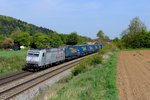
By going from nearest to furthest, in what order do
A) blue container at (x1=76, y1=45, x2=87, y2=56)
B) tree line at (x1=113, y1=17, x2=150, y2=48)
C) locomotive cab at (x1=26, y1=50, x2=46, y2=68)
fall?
1. locomotive cab at (x1=26, y1=50, x2=46, y2=68)
2. blue container at (x1=76, y1=45, x2=87, y2=56)
3. tree line at (x1=113, y1=17, x2=150, y2=48)

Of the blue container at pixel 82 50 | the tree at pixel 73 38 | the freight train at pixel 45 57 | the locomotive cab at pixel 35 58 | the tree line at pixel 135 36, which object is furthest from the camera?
the tree at pixel 73 38

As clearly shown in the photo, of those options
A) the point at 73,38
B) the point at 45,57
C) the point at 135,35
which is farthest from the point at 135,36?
the point at 45,57

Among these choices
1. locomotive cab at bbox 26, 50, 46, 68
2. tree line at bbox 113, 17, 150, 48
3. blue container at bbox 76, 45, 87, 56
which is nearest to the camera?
locomotive cab at bbox 26, 50, 46, 68

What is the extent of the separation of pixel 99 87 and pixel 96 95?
10.0 ft

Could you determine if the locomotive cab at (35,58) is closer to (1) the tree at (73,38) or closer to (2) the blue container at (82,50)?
(2) the blue container at (82,50)

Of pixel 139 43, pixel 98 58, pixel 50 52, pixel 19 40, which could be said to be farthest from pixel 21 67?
pixel 19 40

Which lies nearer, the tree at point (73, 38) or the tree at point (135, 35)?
the tree at point (135, 35)

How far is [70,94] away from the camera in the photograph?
663 inches

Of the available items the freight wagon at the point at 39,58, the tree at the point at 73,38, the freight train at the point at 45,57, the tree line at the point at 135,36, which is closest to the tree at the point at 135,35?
the tree line at the point at 135,36

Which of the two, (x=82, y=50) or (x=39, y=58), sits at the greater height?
(x=82, y=50)

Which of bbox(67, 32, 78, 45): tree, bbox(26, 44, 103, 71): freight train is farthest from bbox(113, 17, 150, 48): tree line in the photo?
bbox(26, 44, 103, 71): freight train

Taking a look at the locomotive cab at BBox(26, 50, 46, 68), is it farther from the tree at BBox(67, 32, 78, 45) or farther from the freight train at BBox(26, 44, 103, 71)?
the tree at BBox(67, 32, 78, 45)

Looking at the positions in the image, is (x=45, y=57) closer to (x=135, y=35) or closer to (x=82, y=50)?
(x=82, y=50)

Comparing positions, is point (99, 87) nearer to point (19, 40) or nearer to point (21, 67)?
point (21, 67)
